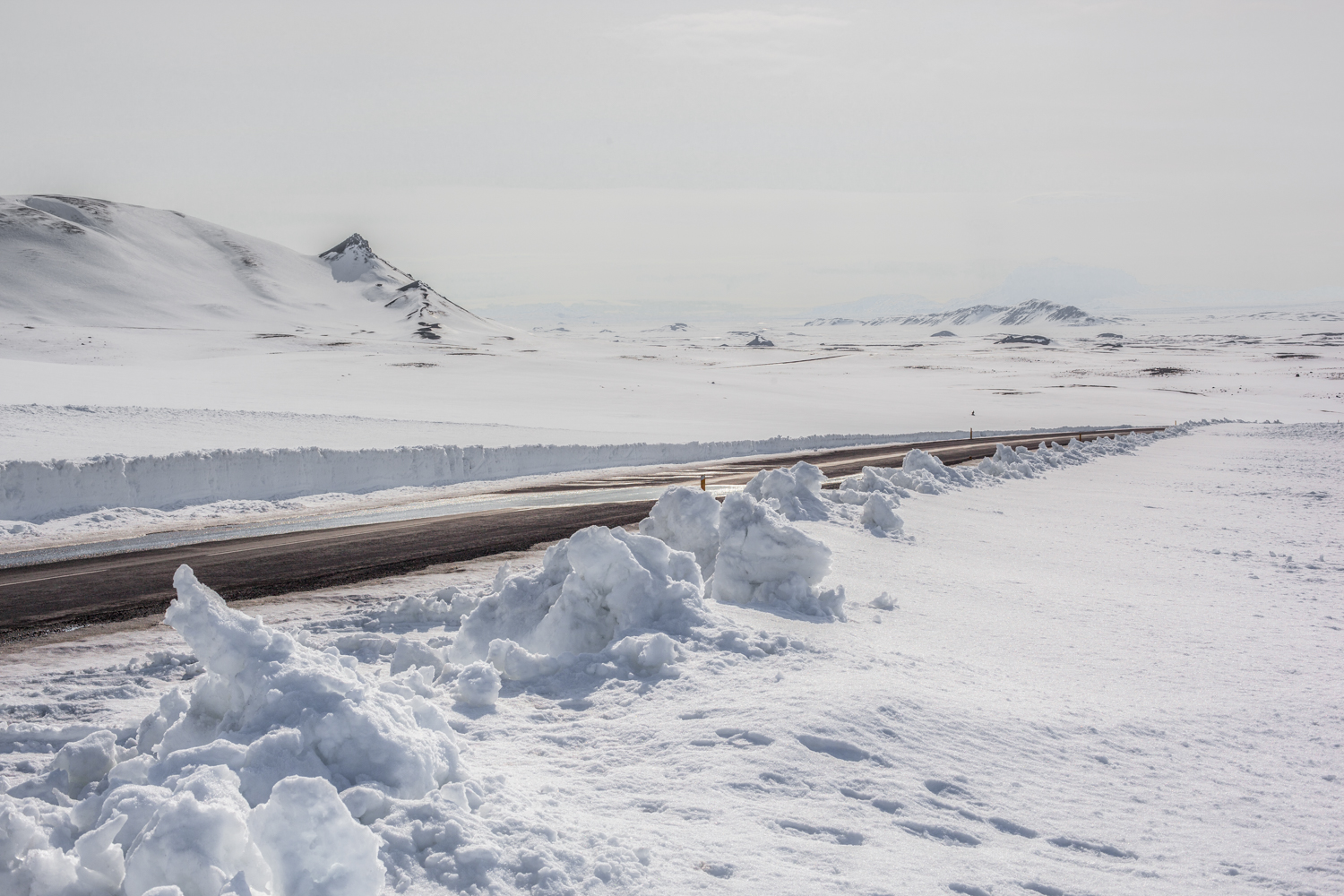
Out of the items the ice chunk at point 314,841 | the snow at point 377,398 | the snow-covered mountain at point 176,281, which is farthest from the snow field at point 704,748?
the snow-covered mountain at point 176,281

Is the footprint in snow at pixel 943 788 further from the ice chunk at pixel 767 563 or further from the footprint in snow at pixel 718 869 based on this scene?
the ice chunk at pixel 767 563

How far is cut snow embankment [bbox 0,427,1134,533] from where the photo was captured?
63.6ft

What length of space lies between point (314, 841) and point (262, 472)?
72.0 ft

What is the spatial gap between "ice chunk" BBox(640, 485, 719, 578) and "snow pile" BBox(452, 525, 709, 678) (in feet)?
8.38

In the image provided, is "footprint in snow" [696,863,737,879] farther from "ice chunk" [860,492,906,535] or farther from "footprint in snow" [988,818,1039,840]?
"ice chunk" [860,492,906,535]

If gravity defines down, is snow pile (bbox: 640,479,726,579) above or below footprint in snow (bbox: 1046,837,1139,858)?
above

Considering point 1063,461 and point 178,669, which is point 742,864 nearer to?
point 178,669

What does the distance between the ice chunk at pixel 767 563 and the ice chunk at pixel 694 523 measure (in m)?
0.70

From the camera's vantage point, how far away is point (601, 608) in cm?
820

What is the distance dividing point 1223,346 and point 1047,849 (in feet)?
559

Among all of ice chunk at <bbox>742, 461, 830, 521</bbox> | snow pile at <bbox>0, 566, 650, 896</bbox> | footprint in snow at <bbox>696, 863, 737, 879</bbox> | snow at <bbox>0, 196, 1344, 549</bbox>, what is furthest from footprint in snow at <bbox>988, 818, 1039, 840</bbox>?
snow at <bbox>0, 196, 1344, 549</bbox>

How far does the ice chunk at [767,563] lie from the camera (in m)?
10.1

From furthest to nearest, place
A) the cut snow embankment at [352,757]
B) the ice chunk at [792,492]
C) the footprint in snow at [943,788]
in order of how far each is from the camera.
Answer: the ice chunk at [792,492] < the footprint in snow at [943,788] < the cut snow embankment at [352,757]

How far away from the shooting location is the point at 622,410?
48344 mm
